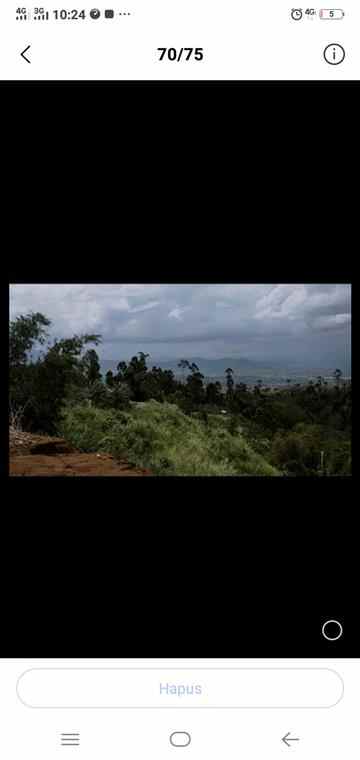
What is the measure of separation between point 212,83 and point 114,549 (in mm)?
2230

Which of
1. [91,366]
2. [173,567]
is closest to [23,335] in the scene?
[91,366]

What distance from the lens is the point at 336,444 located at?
2.71 meters
